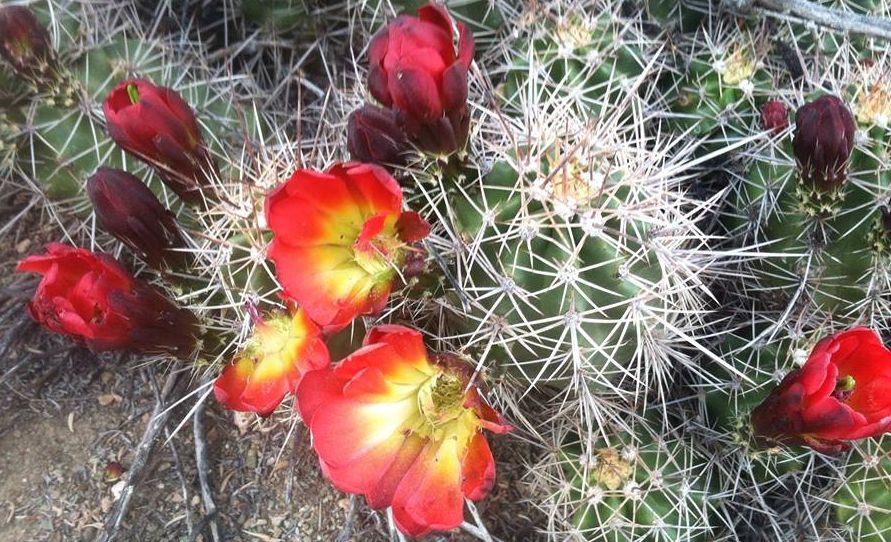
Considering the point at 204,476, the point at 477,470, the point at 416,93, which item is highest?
the point at 416,93

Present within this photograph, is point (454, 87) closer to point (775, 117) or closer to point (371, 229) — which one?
point (371, 229)

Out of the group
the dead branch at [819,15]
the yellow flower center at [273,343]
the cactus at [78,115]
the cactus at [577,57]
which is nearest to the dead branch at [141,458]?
the yellow flower center at [273,343]

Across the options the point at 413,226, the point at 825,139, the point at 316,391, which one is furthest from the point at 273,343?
the point at 825,139

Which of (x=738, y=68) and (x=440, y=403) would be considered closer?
(x=440, y=403)

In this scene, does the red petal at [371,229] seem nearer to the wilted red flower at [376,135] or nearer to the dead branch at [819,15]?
the wilted red flower at [376,135]

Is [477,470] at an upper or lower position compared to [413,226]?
lower

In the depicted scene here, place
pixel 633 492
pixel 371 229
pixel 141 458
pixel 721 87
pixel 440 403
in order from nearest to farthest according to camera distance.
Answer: pixel 371 229 < pixel 440 403 < pixel 633 492 < pixel 141 458 < pixel 721 87
